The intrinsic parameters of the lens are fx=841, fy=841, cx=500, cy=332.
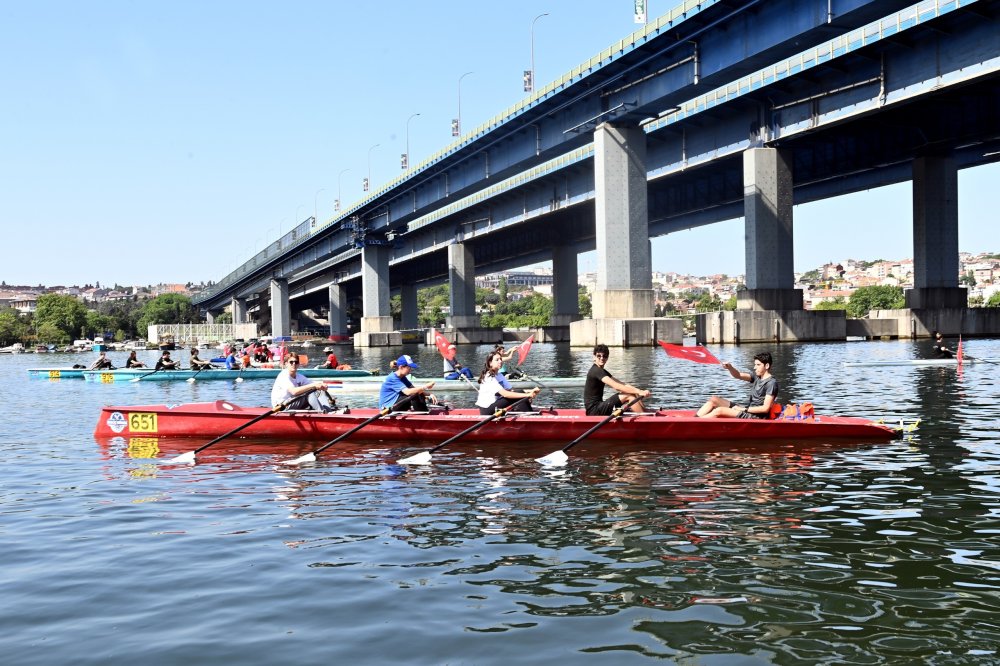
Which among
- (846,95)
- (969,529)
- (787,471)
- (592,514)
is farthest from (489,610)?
(846,95)

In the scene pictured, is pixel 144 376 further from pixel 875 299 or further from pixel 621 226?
pixel 875 299

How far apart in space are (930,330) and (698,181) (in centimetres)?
2078

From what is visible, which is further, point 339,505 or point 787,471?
point 787,471

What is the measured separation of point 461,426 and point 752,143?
43912 millimetres

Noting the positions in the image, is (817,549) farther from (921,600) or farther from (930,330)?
(930,330)

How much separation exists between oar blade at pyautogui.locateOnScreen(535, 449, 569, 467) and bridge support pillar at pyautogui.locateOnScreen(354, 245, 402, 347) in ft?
257

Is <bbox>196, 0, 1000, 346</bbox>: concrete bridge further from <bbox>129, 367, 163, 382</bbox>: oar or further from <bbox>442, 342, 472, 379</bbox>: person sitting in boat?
<bbox>129, 367, 163, 382</bbox>: oar

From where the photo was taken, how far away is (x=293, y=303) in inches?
6767

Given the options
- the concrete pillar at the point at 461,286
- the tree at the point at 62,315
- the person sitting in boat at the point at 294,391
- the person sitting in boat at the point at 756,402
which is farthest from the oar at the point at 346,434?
the tree at the point at 62,315

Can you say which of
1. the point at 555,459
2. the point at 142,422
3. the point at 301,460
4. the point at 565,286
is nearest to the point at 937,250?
the point at 565,286

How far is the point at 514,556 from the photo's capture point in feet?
26.8

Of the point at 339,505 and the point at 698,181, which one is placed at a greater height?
the point at 698,181

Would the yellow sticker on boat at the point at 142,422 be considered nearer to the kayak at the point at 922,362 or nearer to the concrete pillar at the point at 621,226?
the kayak at the point at 922,362

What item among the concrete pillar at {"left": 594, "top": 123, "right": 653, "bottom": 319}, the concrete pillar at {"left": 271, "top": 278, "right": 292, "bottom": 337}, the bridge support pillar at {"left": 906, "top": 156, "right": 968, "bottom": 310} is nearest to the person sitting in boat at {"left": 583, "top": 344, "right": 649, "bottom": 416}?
the concrete pillar at {"left": 594, "top": 123, "right": 653, "bottom": 319}
